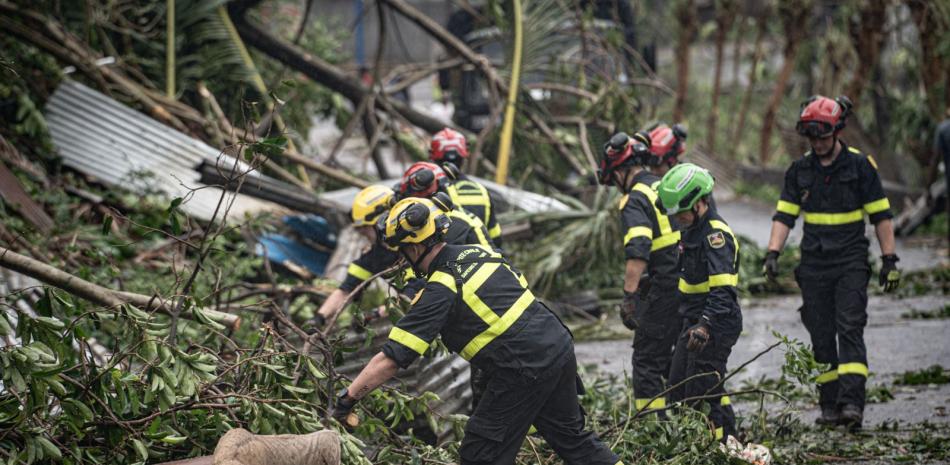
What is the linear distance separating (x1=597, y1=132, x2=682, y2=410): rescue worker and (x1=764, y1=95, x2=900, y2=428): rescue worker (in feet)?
2.96

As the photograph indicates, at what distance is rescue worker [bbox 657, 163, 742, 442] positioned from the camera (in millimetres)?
5500

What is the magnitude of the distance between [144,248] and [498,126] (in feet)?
13.2

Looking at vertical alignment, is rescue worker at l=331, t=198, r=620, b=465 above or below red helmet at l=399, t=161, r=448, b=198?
below

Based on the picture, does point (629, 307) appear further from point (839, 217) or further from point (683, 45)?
point (683, 45)

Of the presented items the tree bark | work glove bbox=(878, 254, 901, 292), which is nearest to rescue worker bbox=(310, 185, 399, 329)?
the tree bark

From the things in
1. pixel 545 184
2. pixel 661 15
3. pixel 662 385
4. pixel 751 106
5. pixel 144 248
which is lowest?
pixel 144 248

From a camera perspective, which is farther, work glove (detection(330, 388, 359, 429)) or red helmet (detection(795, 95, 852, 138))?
red helmet (detection(795, 95, 852, 138))

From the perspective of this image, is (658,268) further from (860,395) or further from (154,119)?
(154,119)

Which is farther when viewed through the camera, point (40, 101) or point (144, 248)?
point (40, 101)

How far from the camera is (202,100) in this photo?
10.6 metres

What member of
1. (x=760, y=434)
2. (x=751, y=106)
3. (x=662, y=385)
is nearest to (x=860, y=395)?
(x=760, y=434)

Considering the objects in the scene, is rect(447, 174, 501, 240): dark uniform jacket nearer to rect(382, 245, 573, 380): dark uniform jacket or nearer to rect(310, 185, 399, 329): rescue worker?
rect(310, 185, 399, 329): rescue worker

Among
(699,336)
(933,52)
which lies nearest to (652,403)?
(699,336)

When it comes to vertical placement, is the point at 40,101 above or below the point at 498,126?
below
